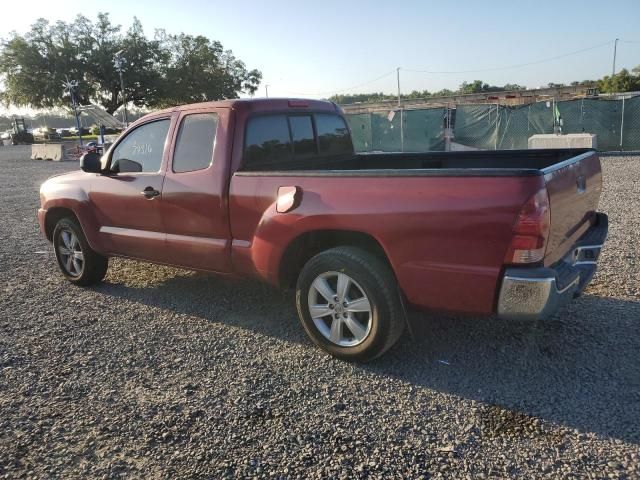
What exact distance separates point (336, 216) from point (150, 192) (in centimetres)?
198

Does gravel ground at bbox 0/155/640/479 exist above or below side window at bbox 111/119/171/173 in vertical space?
below

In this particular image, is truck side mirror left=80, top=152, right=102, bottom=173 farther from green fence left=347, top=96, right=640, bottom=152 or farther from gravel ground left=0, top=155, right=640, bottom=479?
green fence left=347, top=96, right=640, bottom=152

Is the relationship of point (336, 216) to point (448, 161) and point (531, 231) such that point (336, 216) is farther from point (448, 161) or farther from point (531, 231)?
point (448, 161)

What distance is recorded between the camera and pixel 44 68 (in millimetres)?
52469

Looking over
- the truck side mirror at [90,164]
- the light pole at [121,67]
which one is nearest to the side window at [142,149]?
the truck side mirror at [90,164]

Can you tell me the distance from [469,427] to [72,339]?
321 cm

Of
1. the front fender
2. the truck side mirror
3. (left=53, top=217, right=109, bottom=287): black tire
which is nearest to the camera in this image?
the truck side mirror

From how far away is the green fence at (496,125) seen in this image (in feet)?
57.0

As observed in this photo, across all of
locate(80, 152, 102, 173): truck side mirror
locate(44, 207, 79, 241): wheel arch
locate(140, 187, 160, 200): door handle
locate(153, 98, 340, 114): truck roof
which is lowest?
locate(44, 207, 79, 241): wheel arch

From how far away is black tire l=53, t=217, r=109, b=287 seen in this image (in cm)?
529

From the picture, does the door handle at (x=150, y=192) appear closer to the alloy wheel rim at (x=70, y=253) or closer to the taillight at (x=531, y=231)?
the alloy wheel rim at (x=70, y=253)

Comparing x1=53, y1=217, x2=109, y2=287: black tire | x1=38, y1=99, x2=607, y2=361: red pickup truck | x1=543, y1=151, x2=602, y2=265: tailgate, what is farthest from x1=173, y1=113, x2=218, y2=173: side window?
x1=543, y1=151, x2=602, y2=265: tailgate

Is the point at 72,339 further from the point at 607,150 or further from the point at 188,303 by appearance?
the point at 607,150

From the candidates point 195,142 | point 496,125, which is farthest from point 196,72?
point 195,142
